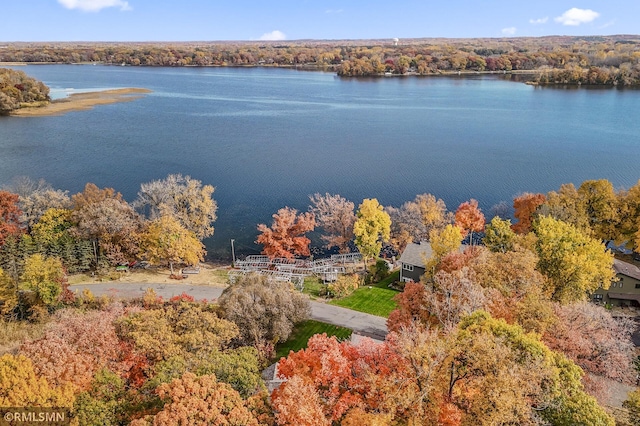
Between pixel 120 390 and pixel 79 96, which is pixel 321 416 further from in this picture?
pixel 79 96

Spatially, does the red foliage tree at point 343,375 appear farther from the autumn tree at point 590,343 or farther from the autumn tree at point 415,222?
the autumn tree at point 415,222

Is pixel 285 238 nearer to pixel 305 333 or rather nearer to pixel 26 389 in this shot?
pixel 305 333

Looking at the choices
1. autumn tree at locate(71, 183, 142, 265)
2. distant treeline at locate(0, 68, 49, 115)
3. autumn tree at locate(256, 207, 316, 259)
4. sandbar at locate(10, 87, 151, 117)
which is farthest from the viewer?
sandbar at locate(10, 87, 151, 117)

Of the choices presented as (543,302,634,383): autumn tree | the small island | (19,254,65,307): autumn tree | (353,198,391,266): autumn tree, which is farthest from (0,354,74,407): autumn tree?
the small island

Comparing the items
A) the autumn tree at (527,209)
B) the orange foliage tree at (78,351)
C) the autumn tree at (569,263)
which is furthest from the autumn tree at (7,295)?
the autumn tree at (527,209)

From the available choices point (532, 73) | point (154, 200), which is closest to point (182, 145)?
point (154, 200)

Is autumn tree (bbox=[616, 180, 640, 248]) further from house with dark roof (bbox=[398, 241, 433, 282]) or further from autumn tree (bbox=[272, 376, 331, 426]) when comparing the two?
autumn tree (bbox=[272, 376, 331, 426])

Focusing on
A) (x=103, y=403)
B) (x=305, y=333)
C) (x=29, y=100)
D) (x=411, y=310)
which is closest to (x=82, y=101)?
(x=29, y=100)

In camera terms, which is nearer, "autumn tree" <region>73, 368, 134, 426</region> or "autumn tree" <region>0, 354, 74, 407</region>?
"autumn tree" <region>0, 354, 74, 407</region>
